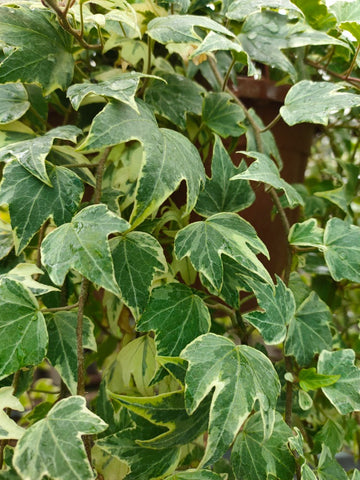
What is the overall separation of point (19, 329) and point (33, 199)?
121 mm

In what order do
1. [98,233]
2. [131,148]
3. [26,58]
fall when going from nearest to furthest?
1. [98,233]
2. [26,58]
3. [131,148]

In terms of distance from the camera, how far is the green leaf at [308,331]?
1.77 feet

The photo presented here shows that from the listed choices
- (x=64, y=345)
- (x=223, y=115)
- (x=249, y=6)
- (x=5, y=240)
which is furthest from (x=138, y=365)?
(x=249, y=6)

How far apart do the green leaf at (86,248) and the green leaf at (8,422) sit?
128 millimetres

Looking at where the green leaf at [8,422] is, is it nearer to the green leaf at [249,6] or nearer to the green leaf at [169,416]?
the green leaf at [169,416]

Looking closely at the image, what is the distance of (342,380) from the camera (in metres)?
0.50

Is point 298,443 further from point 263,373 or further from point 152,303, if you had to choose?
point 152,303

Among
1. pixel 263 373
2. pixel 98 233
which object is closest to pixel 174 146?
pixel 98 233

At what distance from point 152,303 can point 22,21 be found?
33cm

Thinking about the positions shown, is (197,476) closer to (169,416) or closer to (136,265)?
(169,416)

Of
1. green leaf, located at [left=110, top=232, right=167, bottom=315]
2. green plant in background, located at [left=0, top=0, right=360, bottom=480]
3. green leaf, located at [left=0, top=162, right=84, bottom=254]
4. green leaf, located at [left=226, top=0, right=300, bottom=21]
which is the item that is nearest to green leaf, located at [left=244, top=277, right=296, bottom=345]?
green plant in background, located at [left=0, top=0, right=360, bottom=480]

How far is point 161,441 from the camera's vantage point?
440 mm

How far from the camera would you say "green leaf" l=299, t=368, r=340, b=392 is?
49 centimetres

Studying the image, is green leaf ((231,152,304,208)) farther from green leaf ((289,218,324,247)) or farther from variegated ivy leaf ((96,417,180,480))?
variegated ivy leaf ((96,417,180,480))
